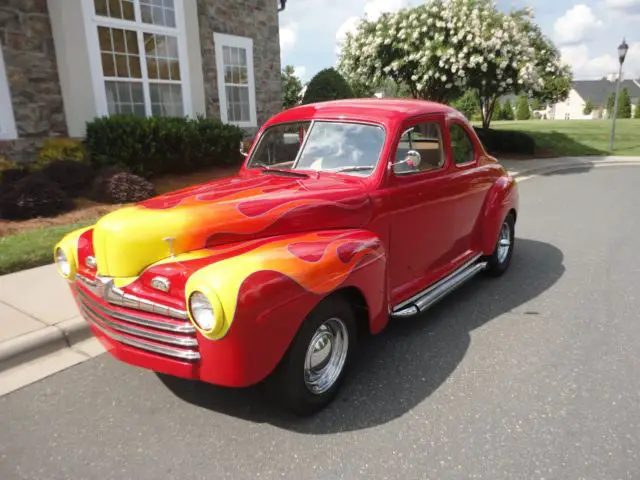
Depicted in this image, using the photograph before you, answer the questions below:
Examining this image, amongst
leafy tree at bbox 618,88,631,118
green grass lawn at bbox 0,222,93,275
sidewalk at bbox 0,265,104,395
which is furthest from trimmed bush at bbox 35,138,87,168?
leafy tree at bbox 618,88,631,118

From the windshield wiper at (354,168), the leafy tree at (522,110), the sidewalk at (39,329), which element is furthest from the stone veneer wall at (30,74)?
the leafy tree at (522,110)

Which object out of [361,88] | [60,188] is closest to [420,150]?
[60,188]

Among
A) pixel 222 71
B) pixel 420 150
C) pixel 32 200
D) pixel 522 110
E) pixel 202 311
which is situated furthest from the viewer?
pixel 522 110

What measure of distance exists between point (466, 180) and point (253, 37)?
33.8 ft

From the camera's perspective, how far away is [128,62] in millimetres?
9883

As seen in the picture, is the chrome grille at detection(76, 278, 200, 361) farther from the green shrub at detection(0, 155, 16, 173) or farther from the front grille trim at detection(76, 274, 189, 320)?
the green shrub at detection(0, 155, 16, 173)

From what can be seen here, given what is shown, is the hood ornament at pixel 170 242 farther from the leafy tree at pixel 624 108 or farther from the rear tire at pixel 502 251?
the leafy tree at pixel 624 108

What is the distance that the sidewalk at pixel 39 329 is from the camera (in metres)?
3.43

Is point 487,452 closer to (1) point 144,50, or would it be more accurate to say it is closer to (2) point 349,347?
(2) point 349,347

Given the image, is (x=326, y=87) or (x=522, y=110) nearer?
(x=326, y=87)

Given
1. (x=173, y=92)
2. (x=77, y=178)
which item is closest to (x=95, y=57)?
(x=173, y=92)

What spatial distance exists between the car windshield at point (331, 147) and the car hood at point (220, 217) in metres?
0.18

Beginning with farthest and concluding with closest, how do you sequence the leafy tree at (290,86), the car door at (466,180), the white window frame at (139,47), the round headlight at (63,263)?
the leafy tree at (290,86), the white window frame at (139,47), the car door at (466,180), the round headlight at (63,263)

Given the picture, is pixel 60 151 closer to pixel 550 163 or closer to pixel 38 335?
pixel 38 335
